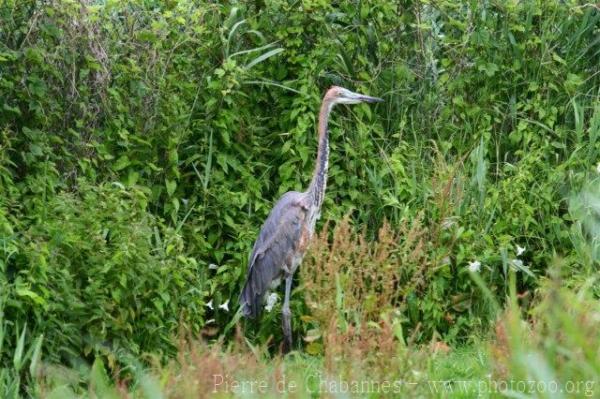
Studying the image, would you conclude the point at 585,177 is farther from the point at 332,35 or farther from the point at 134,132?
the point at 134,132

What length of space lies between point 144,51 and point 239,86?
2.01 feet

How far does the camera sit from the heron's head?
7.53 m

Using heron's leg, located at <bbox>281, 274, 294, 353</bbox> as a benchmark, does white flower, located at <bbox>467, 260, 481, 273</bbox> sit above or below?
above

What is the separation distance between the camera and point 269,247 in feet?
24.0

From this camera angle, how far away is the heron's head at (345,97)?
7.53 m

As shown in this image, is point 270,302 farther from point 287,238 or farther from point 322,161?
point 322,161

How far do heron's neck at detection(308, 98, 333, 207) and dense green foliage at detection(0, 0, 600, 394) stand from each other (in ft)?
0.74

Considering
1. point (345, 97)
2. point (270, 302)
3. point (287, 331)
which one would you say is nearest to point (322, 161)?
point (345, 97)

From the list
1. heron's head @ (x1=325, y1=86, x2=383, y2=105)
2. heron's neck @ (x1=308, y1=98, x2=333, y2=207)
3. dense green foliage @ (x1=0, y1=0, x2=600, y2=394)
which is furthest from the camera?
heron's head @ (x1=325, y1=86, x2=383, y2=105)

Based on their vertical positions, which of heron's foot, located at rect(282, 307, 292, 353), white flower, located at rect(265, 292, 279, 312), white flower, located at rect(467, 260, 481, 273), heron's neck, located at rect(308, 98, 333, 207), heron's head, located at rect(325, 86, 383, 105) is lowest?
heron's foot, located at rect(282, 307, 292, 353)

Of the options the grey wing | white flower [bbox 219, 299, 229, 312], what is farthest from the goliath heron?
white flower [bbox 219, 299, 229, 312]

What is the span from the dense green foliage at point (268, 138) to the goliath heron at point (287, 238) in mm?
228

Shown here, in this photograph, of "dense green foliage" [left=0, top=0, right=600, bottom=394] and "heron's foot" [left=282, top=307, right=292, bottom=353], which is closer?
"dense green foliage" [left=0, top=0, right=600, bottom=394]

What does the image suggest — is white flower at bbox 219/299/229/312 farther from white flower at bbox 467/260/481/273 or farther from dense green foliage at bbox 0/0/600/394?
white flower at bbox 467/260/481/273
